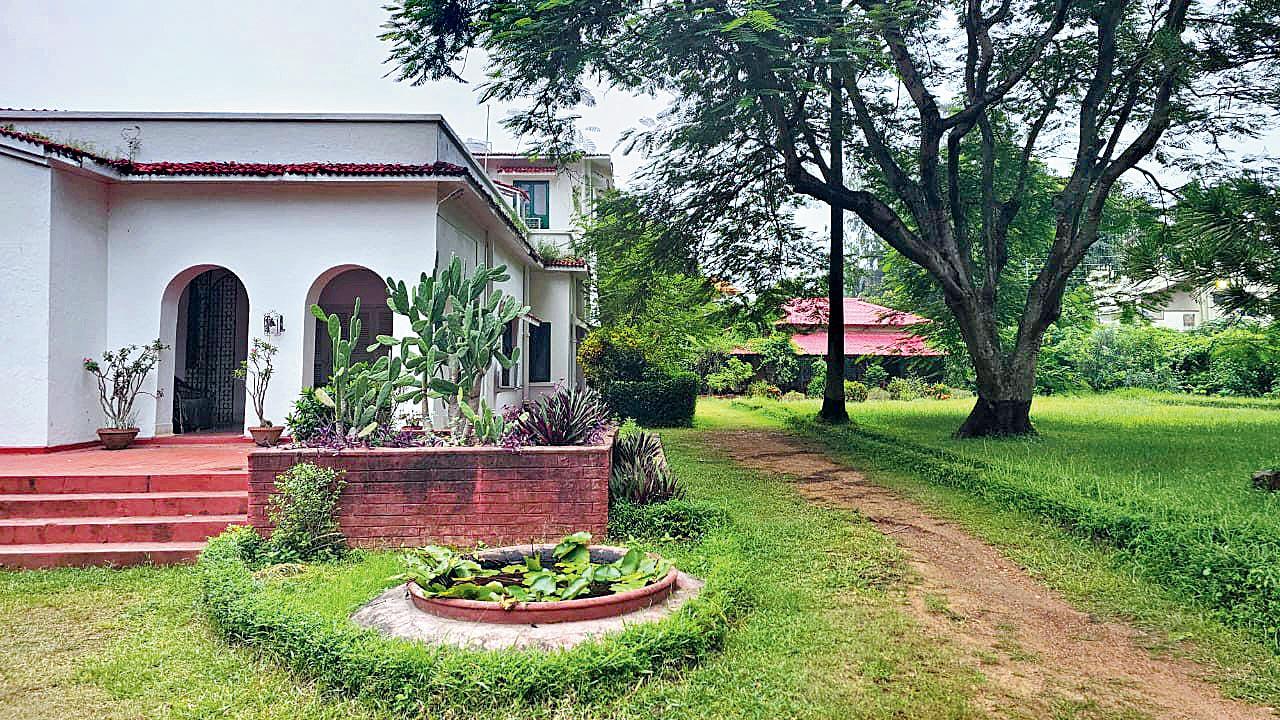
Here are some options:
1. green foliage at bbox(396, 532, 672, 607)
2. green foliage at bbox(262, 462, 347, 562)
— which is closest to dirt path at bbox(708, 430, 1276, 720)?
green foliage at bbox(396, 532, 672, 607)

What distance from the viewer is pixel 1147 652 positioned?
18.1 ft

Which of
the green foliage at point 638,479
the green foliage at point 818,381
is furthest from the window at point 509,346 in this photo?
the green foliage at point 818,381

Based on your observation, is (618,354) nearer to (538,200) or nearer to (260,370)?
(538,200)

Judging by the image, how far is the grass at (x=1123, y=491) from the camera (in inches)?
226

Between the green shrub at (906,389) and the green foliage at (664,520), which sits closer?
the green foliage at (664,520)

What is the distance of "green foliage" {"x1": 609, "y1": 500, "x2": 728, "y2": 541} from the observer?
7.98 m

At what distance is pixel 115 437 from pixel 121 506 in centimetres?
357

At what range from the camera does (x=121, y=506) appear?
26.3 feet

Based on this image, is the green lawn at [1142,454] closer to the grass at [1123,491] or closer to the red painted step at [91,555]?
the grass at [1123,491]

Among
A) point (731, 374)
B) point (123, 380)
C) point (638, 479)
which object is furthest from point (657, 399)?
point (638, 479)

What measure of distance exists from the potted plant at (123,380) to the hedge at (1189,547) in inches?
426

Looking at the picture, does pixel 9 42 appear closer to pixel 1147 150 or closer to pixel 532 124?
pixel 532 124

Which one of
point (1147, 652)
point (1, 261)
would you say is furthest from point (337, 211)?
point (1147, 652)

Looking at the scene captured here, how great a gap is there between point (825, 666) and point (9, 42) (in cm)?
1663
